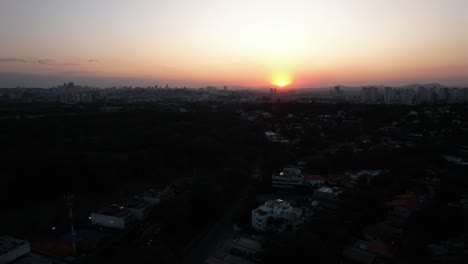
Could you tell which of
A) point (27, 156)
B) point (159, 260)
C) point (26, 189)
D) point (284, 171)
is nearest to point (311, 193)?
point (284, 171)

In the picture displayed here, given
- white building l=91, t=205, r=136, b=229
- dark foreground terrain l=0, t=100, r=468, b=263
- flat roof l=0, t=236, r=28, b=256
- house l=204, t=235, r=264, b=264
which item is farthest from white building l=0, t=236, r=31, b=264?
house l=204, t=235, r=264, b=264

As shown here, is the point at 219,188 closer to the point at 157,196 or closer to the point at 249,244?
the point at 157,196

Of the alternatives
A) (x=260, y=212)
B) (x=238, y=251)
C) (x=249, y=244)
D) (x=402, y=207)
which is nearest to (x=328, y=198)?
(x=402, y=207)

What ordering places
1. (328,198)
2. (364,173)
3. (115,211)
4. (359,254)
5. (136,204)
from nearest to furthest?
1. (359,254)
2. (115,211)
3. (136,204)
4. (328,198)
5. (364,173)

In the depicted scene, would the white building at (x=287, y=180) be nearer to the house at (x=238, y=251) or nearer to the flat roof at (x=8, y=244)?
the house at (x=238, y=251)

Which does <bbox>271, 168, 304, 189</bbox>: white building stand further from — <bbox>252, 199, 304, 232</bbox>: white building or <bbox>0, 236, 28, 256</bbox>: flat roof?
<bbox>0, 236, 28, 256</bbox>: flat roof

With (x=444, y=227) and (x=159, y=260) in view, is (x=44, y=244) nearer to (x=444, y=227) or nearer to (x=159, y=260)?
(x=159, y=260)

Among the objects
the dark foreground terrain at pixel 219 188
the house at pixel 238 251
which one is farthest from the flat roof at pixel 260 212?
the house at pixel 238 251
